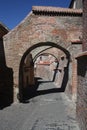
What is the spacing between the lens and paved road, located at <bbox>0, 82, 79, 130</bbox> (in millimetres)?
8656

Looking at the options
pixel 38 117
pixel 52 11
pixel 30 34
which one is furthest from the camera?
pixel 30 34

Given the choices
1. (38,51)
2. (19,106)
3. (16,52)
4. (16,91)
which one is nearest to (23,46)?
(16,52)

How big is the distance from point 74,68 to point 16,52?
3.59 m

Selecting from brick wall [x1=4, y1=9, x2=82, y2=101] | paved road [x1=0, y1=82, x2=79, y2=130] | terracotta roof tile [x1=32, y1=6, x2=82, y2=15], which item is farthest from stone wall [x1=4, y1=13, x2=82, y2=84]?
paved road [x1=0, y1=82, x2=79, y2=130]

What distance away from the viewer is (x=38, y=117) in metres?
10.2

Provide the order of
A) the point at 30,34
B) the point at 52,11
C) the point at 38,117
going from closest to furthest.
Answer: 1. the point at 38,117
2. the point at 52,11
3. the point at 30,34

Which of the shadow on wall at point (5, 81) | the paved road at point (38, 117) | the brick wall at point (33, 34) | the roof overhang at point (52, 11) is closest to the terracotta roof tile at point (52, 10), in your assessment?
the roof overhang at point (52, 11)

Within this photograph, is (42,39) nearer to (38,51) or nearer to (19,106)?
(19,106)

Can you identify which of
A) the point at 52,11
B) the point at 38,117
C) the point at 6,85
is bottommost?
the point at 38,117

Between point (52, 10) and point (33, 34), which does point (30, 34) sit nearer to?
point (33, 34)

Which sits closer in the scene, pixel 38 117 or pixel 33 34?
pixel 38 117

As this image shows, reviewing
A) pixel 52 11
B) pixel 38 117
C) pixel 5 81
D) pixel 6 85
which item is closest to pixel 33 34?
pixel 52 11

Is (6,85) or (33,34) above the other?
(33,34)

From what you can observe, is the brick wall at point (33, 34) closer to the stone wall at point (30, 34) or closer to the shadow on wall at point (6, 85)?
the stone wall at point (30, 34)
